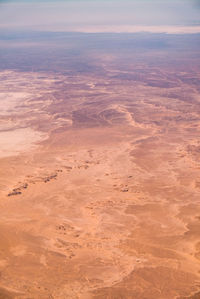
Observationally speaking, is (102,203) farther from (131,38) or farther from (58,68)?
(131,38)

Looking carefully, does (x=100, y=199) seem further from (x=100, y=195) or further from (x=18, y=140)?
(x=18, y=140)

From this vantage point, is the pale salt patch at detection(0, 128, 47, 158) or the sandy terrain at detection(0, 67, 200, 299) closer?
the sandy terrain at detection(0, 67, 200, 299)

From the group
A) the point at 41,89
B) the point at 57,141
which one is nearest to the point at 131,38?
the point at 41,89

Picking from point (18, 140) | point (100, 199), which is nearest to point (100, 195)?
point (100, 199)

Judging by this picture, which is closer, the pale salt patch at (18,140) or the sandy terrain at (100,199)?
the sandy terrain at (100,199)
